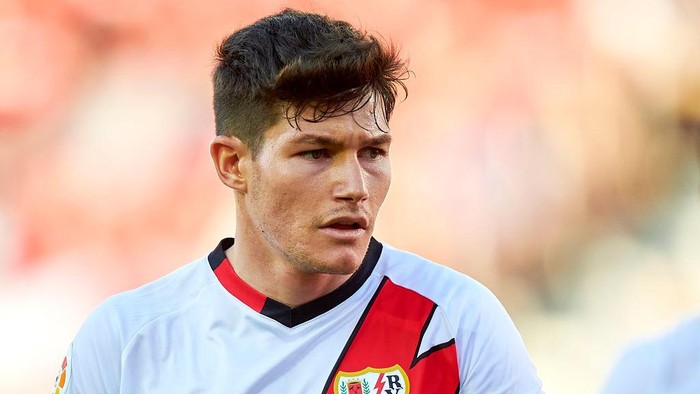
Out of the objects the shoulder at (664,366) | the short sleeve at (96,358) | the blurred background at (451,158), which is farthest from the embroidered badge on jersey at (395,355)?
the blurred background at (451,158)

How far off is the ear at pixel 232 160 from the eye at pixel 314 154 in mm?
203

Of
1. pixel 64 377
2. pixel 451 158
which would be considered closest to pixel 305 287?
pixel 64 377

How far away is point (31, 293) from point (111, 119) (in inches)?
37.1

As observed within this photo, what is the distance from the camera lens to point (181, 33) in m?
5.19

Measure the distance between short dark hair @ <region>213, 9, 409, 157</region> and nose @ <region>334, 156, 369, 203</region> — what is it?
0.44 feet

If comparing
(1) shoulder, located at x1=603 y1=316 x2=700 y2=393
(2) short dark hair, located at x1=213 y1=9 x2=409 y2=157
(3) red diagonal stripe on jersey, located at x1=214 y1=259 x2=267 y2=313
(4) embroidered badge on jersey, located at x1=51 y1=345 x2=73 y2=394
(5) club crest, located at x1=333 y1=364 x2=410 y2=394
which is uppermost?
(2) short dark hair, located at x1=213 y1=9 x2=409 y2=157

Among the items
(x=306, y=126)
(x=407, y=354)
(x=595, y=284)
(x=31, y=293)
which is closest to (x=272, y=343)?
(x=407, y=354)

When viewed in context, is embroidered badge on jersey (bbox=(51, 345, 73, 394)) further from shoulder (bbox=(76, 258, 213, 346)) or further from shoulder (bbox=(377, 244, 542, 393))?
shoulder (bbox=(377, 244, 542, 393))

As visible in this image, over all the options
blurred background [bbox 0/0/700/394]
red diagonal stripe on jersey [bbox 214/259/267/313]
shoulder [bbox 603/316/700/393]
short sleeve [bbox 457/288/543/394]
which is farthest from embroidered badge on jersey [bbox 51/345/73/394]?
blurred background [bbox 0/0/700/394]

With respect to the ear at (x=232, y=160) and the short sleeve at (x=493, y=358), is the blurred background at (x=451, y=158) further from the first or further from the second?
the short sleeve at (x=493, y=358)

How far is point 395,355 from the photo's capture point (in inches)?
98.2

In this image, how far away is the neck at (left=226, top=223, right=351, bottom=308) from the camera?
260 cm

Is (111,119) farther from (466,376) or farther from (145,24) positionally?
(466,376)

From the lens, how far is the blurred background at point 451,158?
4910 mm
